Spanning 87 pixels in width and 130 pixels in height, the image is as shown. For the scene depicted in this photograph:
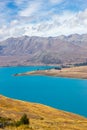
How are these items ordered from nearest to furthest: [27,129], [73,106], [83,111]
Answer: [27,129], [83,111], [73,106]

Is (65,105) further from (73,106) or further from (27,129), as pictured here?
(27,129)

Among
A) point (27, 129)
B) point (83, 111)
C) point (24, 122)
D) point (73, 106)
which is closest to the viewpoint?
point (27, 129)

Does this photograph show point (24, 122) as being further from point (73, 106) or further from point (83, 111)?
point (73, 106)

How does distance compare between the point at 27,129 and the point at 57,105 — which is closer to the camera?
the point at 27,129

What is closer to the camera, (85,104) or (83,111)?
(83,111)

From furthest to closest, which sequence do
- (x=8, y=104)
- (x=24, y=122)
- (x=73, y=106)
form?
(x=73, y=106), (x=8, y=104), (x=24, y=122)

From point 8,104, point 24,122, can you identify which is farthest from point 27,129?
point 8,104

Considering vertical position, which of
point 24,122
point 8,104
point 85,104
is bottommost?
point 85,104

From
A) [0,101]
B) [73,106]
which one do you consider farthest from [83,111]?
[0,101]

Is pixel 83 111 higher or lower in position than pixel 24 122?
lower
